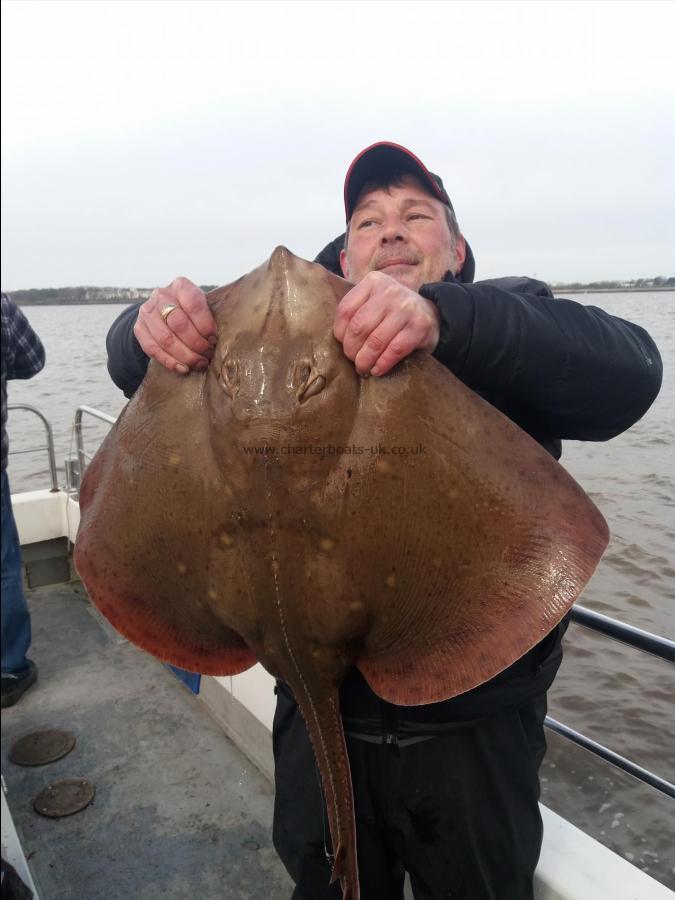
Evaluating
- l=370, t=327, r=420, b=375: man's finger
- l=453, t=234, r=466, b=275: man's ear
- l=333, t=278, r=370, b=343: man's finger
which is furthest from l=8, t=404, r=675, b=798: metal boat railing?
l=453, t=234, r=466, b=275: man's ear

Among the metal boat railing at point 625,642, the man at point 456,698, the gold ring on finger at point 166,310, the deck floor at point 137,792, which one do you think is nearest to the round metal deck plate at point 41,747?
the deck floor at point 137,792

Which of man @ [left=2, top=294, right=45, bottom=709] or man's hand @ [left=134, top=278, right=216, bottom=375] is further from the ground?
man's hand @ [left=134, top=278, right=216, bottom=375]

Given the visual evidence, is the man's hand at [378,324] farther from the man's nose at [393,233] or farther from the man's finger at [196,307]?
the man's nose at [393,233]

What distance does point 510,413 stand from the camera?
1.90 m

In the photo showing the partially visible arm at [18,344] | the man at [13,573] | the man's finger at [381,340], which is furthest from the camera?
the man at [13,573]

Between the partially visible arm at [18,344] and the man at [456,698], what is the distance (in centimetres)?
243

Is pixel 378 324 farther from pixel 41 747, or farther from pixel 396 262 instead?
pixel 41 747

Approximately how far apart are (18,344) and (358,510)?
11.4 feet

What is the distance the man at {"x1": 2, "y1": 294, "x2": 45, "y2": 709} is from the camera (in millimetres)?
4219

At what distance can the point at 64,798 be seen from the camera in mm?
3492

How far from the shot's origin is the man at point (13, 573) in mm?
4219

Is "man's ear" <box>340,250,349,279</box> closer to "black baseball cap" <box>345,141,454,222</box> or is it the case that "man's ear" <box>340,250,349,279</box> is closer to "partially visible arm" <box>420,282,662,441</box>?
"black baseball cap" <box>345,141,454,222</box>

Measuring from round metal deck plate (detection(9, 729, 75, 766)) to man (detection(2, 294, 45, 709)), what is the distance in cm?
45

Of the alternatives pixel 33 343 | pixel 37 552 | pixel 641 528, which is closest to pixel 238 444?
pixel 33 343
